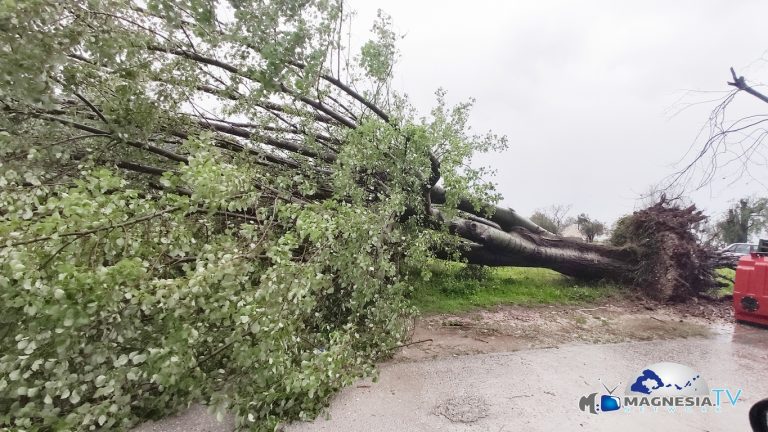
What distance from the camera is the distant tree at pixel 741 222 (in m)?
26.6

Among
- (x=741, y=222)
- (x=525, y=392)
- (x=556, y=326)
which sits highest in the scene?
(x=741, y=222)

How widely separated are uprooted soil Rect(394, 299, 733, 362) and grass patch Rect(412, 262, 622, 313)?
32cm

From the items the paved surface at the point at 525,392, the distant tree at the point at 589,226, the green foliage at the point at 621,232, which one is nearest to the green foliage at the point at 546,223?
the distant tree at the point at 589,226

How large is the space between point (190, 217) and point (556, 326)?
485cm

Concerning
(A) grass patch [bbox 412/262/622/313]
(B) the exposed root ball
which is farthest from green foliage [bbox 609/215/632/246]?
(A) grass patch [bbox 412/262/622/313]

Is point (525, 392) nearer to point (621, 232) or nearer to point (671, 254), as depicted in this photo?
point (671, 254)

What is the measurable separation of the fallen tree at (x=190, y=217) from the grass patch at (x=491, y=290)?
1067mm

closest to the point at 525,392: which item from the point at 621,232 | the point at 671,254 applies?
the point at 671,254

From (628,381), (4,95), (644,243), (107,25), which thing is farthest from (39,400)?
(644,243)

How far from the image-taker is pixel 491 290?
6867 mm

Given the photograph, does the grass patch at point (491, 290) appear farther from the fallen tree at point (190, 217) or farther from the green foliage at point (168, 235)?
the green foliage at point (168, 235)

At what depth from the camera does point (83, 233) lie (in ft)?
7.02

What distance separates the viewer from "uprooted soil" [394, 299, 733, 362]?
14.1 ft

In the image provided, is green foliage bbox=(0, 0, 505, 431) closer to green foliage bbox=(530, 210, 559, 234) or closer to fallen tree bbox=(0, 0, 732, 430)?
fallen tree bbox=(0, 0, 732, 430)
